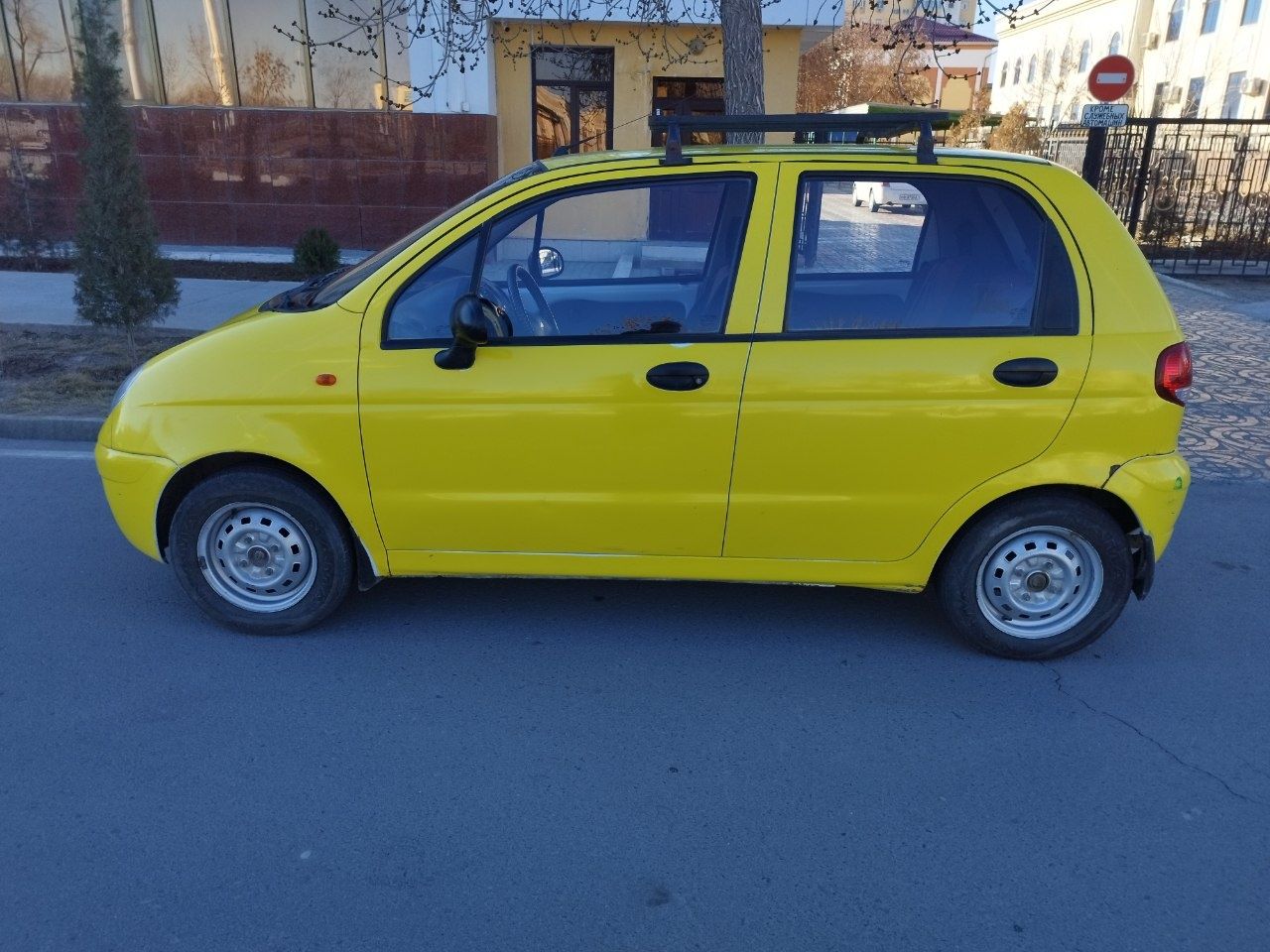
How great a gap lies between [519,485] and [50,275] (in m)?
11.1

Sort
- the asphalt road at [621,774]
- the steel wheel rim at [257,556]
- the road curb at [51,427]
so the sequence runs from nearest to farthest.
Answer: the asphalt road at [621,774]
the steel wheel rim at [257,556]
the road curb at [51,427]

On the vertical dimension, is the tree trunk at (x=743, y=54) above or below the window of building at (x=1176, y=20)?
below

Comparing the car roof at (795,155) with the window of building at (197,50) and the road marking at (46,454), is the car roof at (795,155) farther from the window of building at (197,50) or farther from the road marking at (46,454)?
the window of building at (197,50)

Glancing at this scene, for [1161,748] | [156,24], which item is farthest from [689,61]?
[1161,748]

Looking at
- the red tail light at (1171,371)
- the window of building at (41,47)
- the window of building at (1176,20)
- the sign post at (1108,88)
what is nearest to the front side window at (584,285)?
the red tail light at (1171,371)

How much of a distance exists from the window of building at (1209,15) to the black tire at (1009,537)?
38061 millimetres

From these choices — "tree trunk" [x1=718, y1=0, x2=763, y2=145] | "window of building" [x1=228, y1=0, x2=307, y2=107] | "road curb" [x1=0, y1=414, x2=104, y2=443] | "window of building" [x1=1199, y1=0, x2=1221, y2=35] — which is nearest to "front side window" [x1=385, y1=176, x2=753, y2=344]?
"tree trunk" [x1=718, y1=0, x2=763, y2=145]

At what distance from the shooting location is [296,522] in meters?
4.02

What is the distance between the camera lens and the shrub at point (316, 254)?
1113cm

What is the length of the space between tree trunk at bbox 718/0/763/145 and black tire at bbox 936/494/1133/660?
446 centimetres

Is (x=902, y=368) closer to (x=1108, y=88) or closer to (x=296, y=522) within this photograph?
(x=296, y=522)

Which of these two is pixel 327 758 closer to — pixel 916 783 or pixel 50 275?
pixel 916 783

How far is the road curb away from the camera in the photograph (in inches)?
269

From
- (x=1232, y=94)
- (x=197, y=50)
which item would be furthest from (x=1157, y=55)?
(x=197, y=50)
